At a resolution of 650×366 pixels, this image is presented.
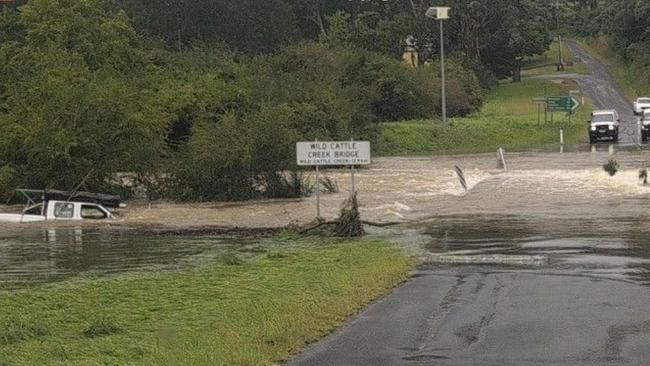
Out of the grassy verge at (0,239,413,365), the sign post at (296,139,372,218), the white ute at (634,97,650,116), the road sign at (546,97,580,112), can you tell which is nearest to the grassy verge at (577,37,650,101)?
the white ute at (634,97,650,116)

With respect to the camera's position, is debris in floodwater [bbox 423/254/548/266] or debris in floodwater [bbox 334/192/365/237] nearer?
debris in floodwater [bbox 423/254/548/266]

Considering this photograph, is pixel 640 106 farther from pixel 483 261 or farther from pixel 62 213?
pixel 483 261

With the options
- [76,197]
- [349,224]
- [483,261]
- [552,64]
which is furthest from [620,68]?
[483,261]

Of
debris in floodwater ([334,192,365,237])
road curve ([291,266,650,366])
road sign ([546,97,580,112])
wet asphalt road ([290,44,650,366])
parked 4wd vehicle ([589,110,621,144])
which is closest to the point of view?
road curve ([291,266,650,366])

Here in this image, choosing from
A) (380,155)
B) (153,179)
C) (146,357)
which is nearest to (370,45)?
(380,155)

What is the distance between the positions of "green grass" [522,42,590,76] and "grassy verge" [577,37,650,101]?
301 cm

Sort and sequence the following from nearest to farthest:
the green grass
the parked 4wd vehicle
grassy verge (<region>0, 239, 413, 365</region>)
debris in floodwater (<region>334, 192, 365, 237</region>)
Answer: grassy verge (<region>0, 239, 413, 365</region>), debris in floodwater (<region>334, 192, 365, 237</region>), the parked 4wd vehicle, the green grass

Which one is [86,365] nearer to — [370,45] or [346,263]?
[346,263]

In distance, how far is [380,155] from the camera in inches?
2438

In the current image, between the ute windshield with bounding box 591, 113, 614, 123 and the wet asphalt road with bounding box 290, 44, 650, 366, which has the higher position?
the ute windshield with bounding box 591, 113, 614, 123

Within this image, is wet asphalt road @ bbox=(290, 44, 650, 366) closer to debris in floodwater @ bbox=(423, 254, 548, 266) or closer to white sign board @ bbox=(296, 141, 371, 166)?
debris in floodwater @ bbox=(423, 254, 548, 266)

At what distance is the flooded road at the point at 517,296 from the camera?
941 cm

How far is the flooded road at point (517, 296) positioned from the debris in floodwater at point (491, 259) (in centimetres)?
2

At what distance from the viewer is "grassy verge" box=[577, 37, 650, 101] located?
9926cm
